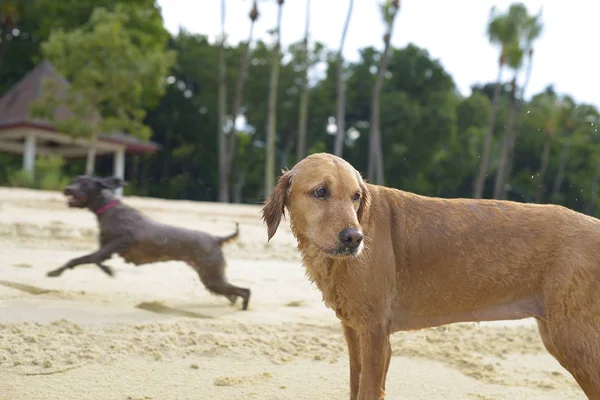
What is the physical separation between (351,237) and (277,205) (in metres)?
0.62

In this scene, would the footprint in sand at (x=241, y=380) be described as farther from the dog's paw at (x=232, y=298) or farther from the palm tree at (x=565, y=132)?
the palm tree at (x=565, y=132)

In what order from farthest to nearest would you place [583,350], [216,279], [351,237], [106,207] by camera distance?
[106,207] < [216,279] < [583,350] < [351,237]

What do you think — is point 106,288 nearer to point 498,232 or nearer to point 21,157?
point 498,232

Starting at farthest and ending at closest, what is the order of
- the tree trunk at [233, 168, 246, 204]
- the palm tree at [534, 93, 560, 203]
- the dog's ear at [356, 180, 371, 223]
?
1. the palm tree at [534, 93, 560, 203]
2. the tree trunk at [233, 168, 246, 204]
3. the dog's ear at [356, 180, 371, 223]

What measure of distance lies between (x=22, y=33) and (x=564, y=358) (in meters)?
41.7

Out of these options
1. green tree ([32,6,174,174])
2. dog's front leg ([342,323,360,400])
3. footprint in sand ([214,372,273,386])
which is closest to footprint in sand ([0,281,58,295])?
footprint in sand ([214,372,273,386])

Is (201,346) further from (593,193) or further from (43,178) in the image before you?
(593,193)

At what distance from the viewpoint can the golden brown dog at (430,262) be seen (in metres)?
3.55

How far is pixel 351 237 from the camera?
3.34 meters

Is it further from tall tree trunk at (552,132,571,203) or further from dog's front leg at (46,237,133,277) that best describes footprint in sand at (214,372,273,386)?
tall tree trunk at (552,132,571,203)

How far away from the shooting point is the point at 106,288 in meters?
7.34

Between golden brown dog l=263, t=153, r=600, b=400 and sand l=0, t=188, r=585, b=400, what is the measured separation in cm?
111

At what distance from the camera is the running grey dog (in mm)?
7289

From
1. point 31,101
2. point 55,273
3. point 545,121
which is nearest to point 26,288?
point 55,273
